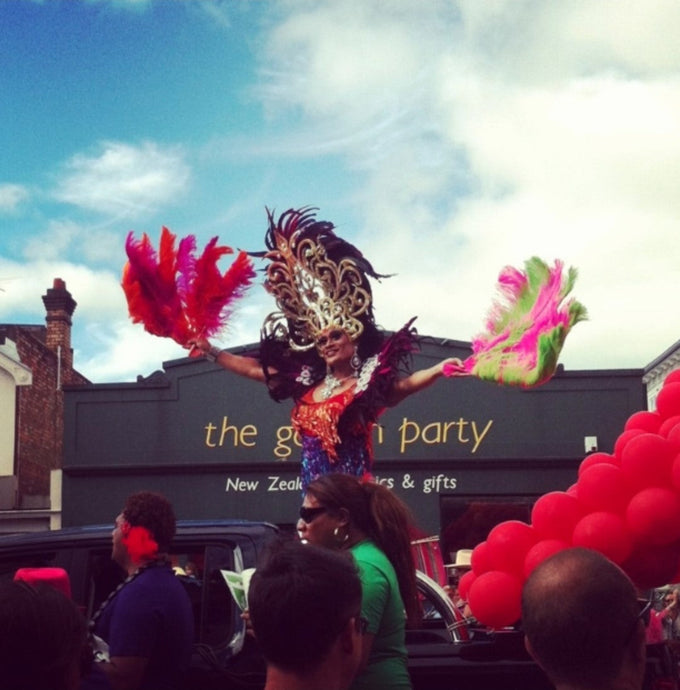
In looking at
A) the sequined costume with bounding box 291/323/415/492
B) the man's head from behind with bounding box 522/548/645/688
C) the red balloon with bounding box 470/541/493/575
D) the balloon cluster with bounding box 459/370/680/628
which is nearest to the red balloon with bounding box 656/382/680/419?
the balloon cluster with bounding box 459/370/680/628

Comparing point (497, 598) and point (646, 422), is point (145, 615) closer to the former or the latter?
point (497, 598)

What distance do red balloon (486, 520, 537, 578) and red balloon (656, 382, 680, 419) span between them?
849mm

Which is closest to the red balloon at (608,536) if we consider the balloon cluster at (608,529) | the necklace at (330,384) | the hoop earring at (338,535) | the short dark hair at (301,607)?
the balloon cluster at (608,529)

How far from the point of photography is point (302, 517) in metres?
3.60

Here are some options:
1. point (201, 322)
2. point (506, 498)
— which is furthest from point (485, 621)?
point (506, 498)

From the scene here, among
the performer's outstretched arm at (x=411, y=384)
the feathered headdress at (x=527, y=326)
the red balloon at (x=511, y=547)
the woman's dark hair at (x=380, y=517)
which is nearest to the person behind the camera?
the woman's dark hair at (x=380, y=517)

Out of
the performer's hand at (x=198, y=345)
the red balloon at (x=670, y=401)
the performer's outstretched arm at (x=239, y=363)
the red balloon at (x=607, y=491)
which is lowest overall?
the red balloon at (x=607, y=491)

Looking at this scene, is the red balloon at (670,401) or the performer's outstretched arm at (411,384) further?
the performer's outstretched arm at (411,384)

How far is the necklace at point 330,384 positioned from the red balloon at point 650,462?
1.88m

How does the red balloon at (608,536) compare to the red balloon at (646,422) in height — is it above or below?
below

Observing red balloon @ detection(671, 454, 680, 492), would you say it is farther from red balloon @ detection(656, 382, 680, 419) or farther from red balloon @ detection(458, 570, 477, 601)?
red balloon @ detection(458, 570, 477, 601)

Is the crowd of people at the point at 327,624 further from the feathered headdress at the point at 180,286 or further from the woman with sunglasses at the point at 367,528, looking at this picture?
the feathered headdress at the point at 180,286

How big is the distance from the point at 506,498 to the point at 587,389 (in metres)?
2.49

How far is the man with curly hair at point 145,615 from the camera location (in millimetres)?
3373
